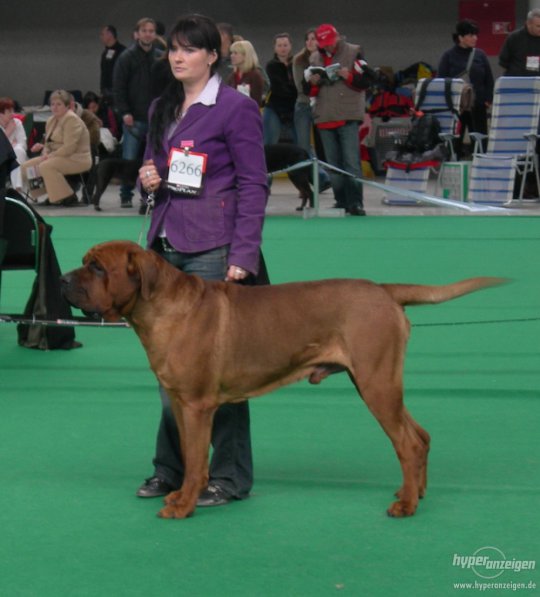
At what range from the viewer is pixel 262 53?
23562 mm

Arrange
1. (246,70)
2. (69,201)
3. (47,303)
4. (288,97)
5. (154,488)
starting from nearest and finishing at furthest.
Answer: (154,488), (47,303), (246,70), (288,97), (69,201)

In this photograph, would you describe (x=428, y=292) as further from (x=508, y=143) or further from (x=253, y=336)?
(x=508, y=143)

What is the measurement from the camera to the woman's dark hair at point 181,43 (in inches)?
168

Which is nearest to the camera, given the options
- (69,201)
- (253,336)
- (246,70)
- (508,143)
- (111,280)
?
(111,280)

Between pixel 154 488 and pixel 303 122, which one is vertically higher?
pixel 303 122

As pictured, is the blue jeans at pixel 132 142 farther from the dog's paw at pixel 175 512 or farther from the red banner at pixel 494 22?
the dog's paw at pixel 175 512

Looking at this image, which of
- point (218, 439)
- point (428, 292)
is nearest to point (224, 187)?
point (428, 292)

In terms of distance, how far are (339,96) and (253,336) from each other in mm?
9670

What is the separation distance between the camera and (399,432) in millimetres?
4238

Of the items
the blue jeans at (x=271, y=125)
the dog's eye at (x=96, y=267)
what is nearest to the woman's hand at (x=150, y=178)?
the dog's eye at (x=96, y=267)

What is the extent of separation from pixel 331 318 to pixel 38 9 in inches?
837

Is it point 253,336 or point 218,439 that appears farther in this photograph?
point 218,439

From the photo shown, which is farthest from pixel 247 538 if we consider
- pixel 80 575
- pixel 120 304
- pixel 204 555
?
pixel 120 304

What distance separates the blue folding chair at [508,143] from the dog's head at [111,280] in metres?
11.4
